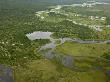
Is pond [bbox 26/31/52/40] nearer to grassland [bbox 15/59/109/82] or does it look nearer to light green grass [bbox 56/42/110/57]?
light green grass [bbox 56/42/110/57]

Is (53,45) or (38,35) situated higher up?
(38,35)

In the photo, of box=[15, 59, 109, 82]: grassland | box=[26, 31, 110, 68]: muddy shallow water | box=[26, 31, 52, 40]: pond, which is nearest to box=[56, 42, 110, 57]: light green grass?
box=[26, 31, 110, 68]: muddy shallow water

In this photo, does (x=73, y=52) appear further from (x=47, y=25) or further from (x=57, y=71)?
(x=47, y=25)

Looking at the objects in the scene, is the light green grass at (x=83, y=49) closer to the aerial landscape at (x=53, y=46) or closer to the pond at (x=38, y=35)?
the aerial landscape at (x=53, y=46)

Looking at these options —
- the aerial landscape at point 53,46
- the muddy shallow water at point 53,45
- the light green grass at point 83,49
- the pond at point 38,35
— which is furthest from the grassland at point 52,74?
the pond at point 38,35

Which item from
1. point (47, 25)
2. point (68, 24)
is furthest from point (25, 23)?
point (68, 24)

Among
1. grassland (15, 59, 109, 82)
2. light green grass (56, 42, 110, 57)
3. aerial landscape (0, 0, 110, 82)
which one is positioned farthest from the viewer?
light green grass (56, 42, 110, 57)

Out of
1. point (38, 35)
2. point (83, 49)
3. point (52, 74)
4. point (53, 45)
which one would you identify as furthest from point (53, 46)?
point (52, 74)

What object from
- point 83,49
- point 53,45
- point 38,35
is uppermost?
point 38,35

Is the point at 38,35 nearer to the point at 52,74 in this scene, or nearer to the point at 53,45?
the point at 53,45
